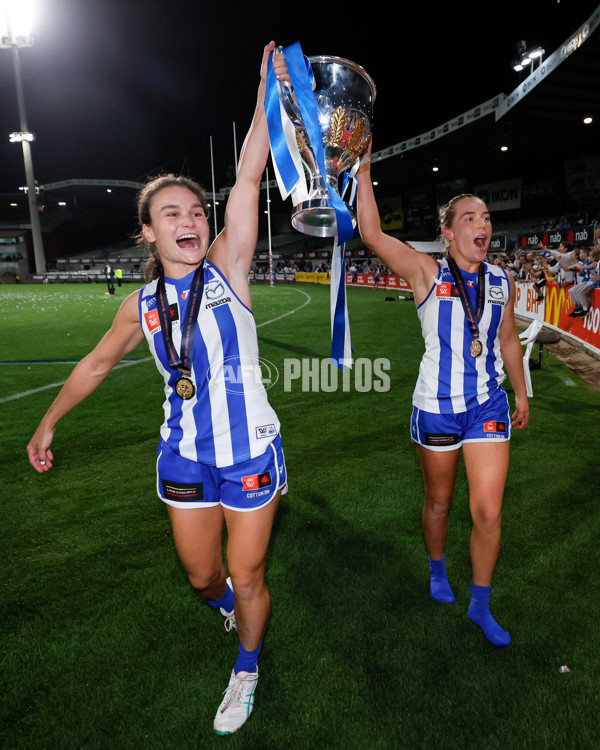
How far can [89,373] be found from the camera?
224cm

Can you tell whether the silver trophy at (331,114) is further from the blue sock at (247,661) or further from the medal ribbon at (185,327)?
the blue sock at (247,661)

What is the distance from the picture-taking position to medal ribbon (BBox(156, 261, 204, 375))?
2.00 metres

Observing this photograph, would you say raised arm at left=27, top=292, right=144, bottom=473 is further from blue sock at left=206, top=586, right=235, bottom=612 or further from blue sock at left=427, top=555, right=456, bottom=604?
blue sock at left=427, top=555, right=456, bottom=604

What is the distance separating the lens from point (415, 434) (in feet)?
8.87

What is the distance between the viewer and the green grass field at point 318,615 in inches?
79.2

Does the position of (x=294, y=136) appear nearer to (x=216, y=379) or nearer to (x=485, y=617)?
(x=216, y=379)

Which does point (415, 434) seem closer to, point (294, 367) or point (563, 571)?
point (563, 571)

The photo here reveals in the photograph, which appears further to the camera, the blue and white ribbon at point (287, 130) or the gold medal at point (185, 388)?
the gold medal at point (185, 388)

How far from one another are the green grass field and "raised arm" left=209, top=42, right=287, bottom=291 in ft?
5.92

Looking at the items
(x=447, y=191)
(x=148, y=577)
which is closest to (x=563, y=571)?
(x=148, y=577)

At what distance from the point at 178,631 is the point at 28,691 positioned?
681 millimetres

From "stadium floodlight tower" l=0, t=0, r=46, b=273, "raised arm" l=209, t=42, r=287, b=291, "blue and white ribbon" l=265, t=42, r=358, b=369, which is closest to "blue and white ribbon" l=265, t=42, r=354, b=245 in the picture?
"blue and white ribbon" l=265, t=42, r=358, b=369

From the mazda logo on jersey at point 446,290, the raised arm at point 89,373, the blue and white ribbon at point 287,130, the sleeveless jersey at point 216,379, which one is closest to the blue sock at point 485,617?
the sleeveless jersey at point 216,379

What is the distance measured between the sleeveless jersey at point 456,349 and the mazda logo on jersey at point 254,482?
1.05 m
